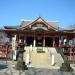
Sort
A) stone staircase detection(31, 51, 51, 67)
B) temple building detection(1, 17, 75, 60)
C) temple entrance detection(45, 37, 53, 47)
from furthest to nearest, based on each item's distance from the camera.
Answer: temple entrance detection(45, 37, 53, 47)
temple building detection(1, 17, 75, 60)
stone staircase detection(31, 51, 51, 67)

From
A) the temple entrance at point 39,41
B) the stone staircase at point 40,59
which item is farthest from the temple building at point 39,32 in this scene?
the stone staircase at point 40,59

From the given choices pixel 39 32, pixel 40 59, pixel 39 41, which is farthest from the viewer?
pixel 39 41

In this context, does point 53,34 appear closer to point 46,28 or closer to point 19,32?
point 46,28

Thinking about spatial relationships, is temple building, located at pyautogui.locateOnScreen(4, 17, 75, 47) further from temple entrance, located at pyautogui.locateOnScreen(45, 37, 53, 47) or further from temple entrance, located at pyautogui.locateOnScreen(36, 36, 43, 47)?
temple entrance, located at pyautogui.locateOnScreen(45, 37, 53, 47)

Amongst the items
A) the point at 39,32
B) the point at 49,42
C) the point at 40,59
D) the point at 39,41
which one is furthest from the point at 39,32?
the point at 40,59

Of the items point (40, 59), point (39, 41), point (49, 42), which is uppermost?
point (39, 41)

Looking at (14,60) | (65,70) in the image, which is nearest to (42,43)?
(14,60)

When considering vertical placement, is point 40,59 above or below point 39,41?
Answer: below

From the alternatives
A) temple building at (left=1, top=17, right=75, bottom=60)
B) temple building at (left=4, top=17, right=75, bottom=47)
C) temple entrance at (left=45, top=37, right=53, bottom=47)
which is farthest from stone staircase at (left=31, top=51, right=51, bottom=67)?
temple entrance at (left=45, top=37, right=53, bottom=47)

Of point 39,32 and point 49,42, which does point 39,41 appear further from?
point 39,32

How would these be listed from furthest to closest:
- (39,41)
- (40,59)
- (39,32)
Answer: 1. (39,41)
2. (39,32)
3. (40,59)

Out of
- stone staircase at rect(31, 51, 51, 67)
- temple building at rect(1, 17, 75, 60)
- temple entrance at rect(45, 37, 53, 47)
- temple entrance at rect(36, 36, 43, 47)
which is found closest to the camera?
stone staircase at rect(31, 51, 51, 67)

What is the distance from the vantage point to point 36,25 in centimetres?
3988

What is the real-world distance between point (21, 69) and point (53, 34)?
22.8 metres
